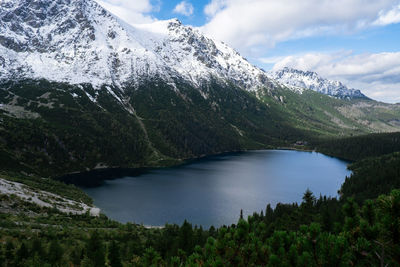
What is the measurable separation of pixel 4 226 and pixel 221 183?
→ 431 feet

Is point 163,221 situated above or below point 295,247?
A: below

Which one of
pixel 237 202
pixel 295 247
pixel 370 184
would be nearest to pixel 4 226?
pixel 295 247

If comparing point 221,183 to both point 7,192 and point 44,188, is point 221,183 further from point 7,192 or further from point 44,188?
point 7,192

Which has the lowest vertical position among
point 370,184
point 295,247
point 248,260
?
point 370,184

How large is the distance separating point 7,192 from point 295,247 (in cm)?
10776

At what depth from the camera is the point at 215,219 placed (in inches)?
4441

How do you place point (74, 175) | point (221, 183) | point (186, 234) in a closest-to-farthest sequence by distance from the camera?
point (186, 234)
point (221, 183)
point (74, 175)

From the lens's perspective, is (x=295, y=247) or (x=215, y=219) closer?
(x=295, y=247)

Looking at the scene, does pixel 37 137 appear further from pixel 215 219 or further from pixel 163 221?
pixel 215 219

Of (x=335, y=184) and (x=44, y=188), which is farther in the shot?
(x=335, y=184)

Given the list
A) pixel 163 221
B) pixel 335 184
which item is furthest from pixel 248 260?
pixel 335 184

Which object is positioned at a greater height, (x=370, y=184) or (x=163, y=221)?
(x=370, y=184)

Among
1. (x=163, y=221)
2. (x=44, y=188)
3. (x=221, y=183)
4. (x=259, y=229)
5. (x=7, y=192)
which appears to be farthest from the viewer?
(x=221, y=183)

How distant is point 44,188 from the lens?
121062 millimetres
